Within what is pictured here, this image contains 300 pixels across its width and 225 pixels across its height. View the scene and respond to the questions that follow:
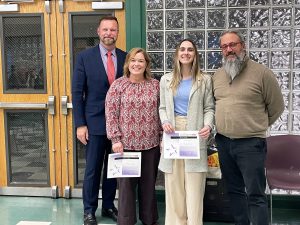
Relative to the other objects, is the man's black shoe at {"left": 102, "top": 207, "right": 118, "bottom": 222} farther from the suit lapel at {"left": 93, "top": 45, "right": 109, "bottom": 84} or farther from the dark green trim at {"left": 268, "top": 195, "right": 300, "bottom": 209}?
the dark green trim at {"left": 268, "top": 195, "right": 300, "bottom": 209}

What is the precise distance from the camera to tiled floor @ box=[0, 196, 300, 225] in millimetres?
3178

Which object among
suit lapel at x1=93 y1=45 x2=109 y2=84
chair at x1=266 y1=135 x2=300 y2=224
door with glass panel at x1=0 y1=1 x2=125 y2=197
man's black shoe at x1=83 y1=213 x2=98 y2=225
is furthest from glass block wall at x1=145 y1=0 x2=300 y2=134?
man's black shoe at x1=83 y1=213 x2=98 y2=225

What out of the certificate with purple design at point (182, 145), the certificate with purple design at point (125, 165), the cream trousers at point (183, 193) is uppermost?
the certificate with purple design at point (182, 145)

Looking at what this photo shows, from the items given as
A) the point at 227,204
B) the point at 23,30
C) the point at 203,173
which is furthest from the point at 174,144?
the point at 23,30

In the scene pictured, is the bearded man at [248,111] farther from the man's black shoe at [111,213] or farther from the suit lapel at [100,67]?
the man's black shoe at [111,213]

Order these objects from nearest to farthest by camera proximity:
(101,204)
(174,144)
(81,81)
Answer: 1. (174,144)
2. (81,81)
3. (101,204)

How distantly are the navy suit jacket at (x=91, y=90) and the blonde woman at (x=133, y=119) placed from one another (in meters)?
0.21

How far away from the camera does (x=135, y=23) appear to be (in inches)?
132

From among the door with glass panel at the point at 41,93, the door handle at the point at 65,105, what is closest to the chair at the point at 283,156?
the door with glass panel at the point at 41,93

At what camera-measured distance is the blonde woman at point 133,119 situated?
2725mm

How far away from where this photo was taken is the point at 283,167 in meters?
3.03

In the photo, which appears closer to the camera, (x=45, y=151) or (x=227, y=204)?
(x=227, y=204)

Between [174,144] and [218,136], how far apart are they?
318mm

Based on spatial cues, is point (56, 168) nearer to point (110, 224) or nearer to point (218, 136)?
point (110, 224)
